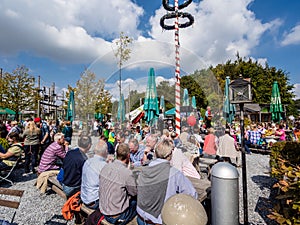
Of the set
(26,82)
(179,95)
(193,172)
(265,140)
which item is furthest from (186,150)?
(26,82)

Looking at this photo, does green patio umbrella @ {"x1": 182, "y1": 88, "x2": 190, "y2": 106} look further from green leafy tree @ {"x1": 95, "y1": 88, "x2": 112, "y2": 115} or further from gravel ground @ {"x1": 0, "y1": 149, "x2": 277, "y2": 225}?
gravel ground @ {"x1": 0, "y1": 149, "x2": 277, "y2": 225}

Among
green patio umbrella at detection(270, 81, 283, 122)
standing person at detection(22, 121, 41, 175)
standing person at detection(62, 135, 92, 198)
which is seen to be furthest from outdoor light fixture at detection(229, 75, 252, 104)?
green patio umbrella at detection(270, 81, 283, 122)

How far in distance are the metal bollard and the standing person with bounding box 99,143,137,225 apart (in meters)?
0.96

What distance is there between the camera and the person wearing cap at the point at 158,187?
1978 millimetres

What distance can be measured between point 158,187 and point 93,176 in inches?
41.6

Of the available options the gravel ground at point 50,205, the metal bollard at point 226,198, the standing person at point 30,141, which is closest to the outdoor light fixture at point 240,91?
the gravel ground at point 50,205

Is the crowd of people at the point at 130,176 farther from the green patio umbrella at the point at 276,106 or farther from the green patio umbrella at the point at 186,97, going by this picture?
the green patio umbrella at the point at 276,106

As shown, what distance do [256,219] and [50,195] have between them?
14.5ft

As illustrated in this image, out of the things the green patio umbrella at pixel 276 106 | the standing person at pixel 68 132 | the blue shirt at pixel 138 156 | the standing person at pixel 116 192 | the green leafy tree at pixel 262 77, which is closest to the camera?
the standing person at pixel 116 192

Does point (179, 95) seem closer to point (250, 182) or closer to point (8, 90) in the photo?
point (250, 182)

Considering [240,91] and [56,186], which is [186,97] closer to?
[240,91]

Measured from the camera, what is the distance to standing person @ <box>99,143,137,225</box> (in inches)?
87.4

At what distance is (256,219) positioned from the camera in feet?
10.8

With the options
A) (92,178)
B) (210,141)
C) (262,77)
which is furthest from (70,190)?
(262,77)
